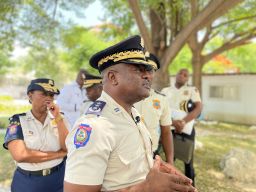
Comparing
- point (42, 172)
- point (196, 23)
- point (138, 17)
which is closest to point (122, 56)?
point (42, 172)

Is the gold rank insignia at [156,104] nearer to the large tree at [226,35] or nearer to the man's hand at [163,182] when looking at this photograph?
the man's hand at [163,182]

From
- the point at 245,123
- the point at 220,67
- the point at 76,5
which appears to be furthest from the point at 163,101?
the point at 220,67

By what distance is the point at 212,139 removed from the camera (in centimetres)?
880

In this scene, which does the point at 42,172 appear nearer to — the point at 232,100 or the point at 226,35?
the point at 226,35

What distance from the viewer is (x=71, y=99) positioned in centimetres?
430

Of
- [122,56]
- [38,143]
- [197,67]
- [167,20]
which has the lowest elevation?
[38,143]

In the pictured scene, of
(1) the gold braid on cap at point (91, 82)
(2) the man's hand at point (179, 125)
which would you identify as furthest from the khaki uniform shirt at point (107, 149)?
(2) the man's hand at point (179, 125)

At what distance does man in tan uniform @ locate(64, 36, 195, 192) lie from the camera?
112 cm

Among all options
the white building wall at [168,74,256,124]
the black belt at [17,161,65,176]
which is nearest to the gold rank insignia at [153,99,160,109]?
the black belt at [17,161,65,176]

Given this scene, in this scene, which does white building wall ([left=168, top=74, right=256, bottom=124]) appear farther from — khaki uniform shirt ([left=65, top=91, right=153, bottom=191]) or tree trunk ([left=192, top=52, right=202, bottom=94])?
khaki uniform shirt ([left=65, top=91, right=153, bottom=191])

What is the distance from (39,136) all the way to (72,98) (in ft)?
6.54

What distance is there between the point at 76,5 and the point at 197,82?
5.85 meters

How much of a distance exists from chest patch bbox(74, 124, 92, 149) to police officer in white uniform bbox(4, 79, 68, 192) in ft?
3.84

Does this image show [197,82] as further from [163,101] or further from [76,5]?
[163,101]
